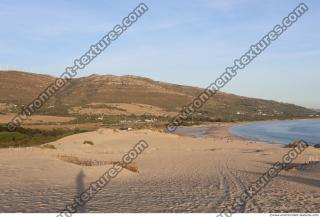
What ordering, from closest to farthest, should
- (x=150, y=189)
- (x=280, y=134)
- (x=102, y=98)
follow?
(x=150, y=189)
(x=280, y=134)
(x=102, y=98)

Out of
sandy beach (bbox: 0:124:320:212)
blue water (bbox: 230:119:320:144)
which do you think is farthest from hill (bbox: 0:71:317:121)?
sandy beach (bbox: 0:124:320:212)

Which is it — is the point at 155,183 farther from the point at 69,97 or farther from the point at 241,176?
the point at 69,97

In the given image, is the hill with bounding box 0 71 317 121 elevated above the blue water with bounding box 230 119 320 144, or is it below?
above

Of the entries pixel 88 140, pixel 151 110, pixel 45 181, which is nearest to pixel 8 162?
pixel 45 181

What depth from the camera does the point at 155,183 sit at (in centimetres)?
1688

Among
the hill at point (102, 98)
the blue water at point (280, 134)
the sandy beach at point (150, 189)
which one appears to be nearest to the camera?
the sandy beach at point (150, 189)

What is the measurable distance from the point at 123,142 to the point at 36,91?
332 feet

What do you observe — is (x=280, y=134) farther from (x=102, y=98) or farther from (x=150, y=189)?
(x=102, y=98)

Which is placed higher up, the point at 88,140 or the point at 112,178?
the point at 88,140

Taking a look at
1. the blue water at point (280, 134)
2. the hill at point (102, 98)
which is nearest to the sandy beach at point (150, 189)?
the blue water at point (280, 134)

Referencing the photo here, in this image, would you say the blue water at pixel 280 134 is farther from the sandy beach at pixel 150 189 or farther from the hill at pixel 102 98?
the hill at pixel 102 98

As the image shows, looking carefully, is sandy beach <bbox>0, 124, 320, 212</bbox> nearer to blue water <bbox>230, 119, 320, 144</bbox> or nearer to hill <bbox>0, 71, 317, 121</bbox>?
blue water <bbox>230, 119, 320, 144</bbox>

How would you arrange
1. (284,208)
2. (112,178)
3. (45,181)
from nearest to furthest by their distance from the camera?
1. (284,208)
2. (45,181)
3. (112,178)

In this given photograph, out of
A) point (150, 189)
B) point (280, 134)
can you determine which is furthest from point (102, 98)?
point (150, 189)
